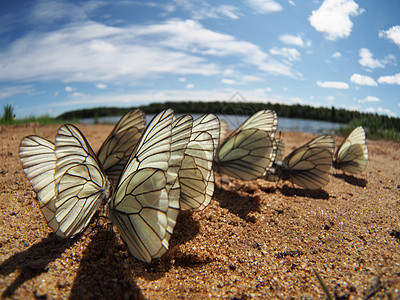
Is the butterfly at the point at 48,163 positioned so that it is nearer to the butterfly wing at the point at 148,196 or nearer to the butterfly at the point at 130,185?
the butterfly at the point at 130,185

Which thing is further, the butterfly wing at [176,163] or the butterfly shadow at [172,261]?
the butterfly shadow at [172,261]

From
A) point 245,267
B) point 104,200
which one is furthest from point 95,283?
point 245,267

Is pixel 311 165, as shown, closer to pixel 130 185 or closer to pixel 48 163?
pixel 130 185

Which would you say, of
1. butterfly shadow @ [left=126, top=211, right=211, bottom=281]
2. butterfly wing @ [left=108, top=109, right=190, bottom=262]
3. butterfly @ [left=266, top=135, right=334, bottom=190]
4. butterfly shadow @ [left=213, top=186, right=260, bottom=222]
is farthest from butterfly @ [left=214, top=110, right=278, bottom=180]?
butterfly wing @ [left=108, top=109, right=190, bottom=262]

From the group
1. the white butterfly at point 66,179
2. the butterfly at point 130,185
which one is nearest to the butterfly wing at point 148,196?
the butterfly at point 130,185

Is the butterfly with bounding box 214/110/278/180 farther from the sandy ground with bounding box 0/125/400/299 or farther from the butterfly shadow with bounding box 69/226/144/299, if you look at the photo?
the butterfly shadow with bounding box 69/226/144/299
